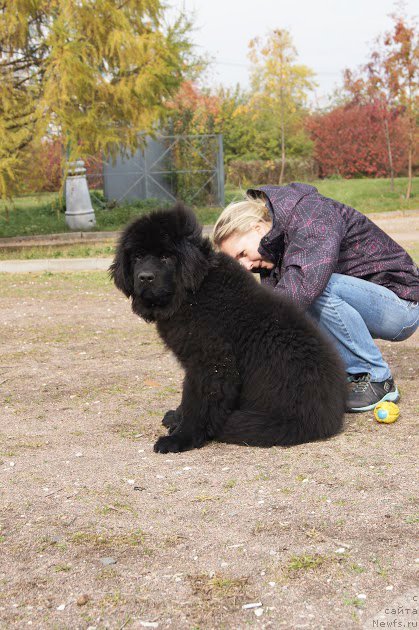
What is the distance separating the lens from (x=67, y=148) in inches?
571

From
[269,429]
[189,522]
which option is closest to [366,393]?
[269,429]

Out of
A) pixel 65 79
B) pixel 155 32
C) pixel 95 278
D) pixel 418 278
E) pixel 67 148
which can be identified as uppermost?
pixel 155 32

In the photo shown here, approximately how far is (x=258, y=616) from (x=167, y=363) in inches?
136

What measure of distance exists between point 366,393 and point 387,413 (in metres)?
0.29

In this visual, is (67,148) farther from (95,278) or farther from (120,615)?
(120,615)

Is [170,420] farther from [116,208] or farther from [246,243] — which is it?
[116,208]

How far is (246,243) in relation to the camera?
4031 millimetres

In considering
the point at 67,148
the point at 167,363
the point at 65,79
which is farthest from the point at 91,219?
the point at 167,363

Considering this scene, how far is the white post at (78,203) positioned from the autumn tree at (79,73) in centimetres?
199

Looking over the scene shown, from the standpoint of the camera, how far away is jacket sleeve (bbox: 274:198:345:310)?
12.4 ft

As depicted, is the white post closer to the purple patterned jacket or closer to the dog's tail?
the purple patterned jacket

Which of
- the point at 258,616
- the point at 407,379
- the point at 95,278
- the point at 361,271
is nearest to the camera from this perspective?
the point at 258,616

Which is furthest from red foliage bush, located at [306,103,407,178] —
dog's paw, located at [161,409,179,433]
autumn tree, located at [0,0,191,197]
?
dog's paw, located at [161,409,179,433]

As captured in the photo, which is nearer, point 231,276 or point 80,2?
point 231,276
